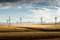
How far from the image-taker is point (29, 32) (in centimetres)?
188

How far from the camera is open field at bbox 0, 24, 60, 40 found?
187cm

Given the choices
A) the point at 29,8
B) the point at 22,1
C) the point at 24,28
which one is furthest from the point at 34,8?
the point at 24,28

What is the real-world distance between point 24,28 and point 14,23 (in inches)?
6.6

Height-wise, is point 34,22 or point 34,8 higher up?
point 34,8

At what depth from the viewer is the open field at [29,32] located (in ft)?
6.14

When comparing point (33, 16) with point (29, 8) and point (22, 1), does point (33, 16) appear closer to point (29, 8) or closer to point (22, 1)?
point (29, 8)

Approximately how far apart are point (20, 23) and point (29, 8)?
0.27m

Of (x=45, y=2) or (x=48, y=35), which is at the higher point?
(x=45, y=2)

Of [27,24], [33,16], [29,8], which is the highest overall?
[29,8]

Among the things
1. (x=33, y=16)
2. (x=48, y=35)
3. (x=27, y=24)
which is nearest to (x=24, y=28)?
(x=27, y=24)

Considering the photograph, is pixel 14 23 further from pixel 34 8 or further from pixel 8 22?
pixel 34 8

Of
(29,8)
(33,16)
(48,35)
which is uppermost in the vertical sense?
(29,8)

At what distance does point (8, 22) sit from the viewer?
193 cm

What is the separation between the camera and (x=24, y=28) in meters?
1.92
